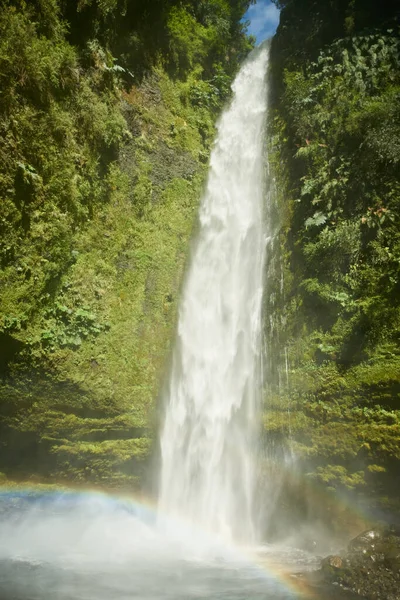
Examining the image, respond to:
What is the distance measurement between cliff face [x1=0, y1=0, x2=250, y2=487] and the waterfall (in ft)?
1.90

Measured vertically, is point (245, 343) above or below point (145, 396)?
above

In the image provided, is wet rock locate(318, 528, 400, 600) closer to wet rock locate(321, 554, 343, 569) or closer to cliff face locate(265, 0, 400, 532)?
wet rock locate(321, 554, 343, 569)

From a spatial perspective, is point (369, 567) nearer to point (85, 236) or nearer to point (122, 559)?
point (122, 559)

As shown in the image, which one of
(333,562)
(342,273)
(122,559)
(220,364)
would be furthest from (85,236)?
(333,562)

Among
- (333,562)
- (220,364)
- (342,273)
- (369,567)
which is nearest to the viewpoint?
(369,567)

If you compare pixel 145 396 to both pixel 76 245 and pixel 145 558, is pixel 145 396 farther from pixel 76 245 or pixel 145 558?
pixel 76 245

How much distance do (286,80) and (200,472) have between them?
35.9 ft

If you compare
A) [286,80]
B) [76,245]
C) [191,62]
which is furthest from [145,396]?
[191,62]

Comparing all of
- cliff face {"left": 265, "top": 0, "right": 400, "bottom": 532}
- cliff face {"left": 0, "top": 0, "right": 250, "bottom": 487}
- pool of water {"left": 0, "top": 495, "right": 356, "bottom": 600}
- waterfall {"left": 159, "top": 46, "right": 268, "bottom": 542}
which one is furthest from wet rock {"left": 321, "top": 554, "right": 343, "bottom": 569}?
cliff face {"left": 0, "top": 0, "right": 250, "bottom": 487}

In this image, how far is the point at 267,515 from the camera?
8.08 m

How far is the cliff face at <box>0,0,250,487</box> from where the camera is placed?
689cm

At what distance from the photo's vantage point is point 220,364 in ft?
30.2

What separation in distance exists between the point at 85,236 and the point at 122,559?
624 cm

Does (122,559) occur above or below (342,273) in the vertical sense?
below
